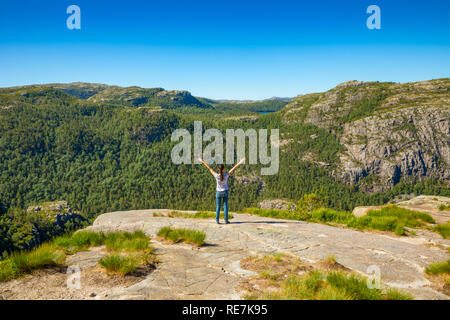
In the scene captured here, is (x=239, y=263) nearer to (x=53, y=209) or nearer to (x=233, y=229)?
(x=233, y=229)

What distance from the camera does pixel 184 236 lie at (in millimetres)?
9234

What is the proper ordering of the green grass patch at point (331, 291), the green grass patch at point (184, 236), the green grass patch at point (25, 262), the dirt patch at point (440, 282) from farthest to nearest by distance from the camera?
the green grass patch at point (184, 236) → the green grass patch at point (25, 262) → the dirt patch at point (440, 282) → the green grass patch at point (331, 291)

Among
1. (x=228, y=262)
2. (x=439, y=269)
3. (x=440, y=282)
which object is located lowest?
(x=228, y=262)

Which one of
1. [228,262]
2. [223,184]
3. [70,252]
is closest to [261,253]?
[228,262]

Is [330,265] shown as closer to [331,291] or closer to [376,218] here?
[331,291]

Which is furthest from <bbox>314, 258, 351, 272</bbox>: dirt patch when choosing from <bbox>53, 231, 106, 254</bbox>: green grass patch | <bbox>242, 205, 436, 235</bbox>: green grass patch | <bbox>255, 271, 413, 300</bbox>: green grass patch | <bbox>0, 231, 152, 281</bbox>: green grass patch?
<bbox>53, 231, 106, 254</bbox>: green grass patch

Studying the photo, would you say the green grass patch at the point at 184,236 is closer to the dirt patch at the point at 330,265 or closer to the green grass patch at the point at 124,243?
the green grass patch at the point at 124,243

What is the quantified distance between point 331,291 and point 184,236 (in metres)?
5.71

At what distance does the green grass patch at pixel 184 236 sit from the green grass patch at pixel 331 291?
4.01m

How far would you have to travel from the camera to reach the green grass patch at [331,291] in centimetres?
485

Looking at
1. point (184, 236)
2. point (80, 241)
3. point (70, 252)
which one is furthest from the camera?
point (184, 236)

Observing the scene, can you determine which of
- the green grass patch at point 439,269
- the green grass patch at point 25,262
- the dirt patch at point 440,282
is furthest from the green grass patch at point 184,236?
the green grass patch at point 439,269

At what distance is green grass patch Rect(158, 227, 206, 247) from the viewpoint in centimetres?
885
